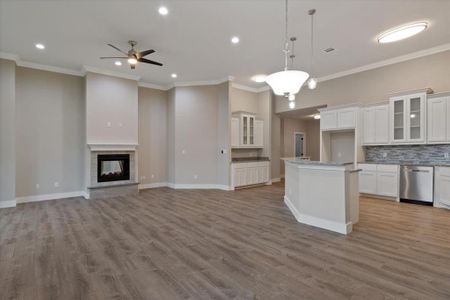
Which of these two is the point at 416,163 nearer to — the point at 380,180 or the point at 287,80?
the point at 380,180

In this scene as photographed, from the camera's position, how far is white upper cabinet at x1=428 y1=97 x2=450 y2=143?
5.04 m

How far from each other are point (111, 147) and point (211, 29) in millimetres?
4281

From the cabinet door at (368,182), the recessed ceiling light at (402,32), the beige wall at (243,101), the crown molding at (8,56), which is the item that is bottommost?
the cabinet door at (368,182)

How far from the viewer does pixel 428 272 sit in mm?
2463

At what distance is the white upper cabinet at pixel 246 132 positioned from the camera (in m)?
7.93

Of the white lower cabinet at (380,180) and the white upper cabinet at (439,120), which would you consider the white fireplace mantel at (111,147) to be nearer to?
the white lower cabinet at (380,180)

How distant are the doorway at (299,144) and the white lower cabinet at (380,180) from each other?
18.6 feet

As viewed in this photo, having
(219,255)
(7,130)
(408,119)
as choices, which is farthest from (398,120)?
(7,130)

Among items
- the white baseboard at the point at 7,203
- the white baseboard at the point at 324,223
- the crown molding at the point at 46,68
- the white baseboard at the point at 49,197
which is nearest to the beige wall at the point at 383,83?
the white baseboard at the point at 324,223

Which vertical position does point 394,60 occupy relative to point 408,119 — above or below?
above

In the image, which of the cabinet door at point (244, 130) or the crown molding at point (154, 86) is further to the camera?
the cabinet door at point (244, 130)

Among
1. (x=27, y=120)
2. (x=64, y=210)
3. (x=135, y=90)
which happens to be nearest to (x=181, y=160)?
(x=135, y=90)

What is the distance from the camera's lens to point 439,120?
514 centimetres

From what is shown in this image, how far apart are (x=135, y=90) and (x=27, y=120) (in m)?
2.81
